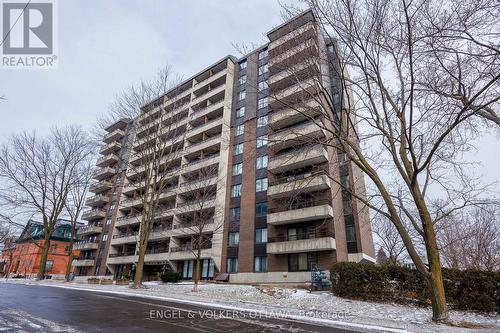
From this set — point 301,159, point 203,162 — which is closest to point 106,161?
point 203,162

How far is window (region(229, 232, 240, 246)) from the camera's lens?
30.7 m

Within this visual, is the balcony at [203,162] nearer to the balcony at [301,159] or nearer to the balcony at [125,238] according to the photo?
the balcony at [301,159]

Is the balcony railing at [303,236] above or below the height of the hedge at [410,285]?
above

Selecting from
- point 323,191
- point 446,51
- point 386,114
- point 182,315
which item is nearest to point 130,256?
point 323,191

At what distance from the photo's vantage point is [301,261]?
85.7ft

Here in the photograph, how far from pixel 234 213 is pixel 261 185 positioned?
4.49 meters

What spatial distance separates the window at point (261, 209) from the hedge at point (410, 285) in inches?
600

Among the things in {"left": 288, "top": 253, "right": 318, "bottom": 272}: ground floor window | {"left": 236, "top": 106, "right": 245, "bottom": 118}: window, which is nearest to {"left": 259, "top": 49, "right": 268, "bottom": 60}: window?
{"left": 236, "top": 106, "right": 245, "bottom": 118}: window

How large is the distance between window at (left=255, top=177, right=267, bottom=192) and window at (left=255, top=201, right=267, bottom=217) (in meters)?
1.56

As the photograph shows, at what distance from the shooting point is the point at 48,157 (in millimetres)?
29625

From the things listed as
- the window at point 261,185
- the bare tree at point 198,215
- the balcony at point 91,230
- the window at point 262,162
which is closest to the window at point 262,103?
the window at point 262,162

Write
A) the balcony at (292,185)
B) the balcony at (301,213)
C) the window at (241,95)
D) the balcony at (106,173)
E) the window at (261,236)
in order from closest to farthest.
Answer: the balcony at (301,213) < the balcony at (292,185) < the window at (261,236) < the window at (241,95) < the balcony at (106,173)

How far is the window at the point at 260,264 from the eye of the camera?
2784 cm

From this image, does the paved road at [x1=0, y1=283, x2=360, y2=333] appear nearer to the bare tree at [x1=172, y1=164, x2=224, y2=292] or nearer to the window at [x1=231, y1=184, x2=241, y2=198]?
the bare tree at [x1=172, y1=164, x2=224, y2=292]
